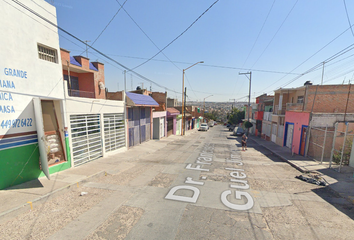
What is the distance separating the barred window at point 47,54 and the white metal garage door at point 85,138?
2.87m

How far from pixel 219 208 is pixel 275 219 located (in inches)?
60.3

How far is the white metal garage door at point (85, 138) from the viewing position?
8.89m

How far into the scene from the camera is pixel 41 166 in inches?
279

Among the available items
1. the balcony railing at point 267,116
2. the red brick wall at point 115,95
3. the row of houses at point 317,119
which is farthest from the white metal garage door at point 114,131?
the balcony railing at point 267,116

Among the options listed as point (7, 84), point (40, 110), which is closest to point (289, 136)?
point (40, 110)

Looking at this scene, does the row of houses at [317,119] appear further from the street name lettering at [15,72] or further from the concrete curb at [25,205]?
the street name lettering at [15,72]

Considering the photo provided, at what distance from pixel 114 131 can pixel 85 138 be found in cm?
276

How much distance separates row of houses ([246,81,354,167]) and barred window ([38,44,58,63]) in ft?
49.1

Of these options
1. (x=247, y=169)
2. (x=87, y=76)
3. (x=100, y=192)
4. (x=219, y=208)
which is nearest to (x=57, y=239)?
(x=100, y=192)

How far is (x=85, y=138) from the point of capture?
9.59 meters

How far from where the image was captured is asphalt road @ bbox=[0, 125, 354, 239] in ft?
13.2

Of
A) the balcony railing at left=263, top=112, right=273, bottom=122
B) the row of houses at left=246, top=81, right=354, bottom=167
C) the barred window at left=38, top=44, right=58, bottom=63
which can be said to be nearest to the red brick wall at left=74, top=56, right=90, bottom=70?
the barred window at left=38, top=44, right=58, bottom=63

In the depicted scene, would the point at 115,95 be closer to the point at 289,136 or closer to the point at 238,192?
the point at 238,192

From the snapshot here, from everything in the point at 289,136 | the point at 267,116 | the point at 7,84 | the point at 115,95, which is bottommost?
the point at 289,136
